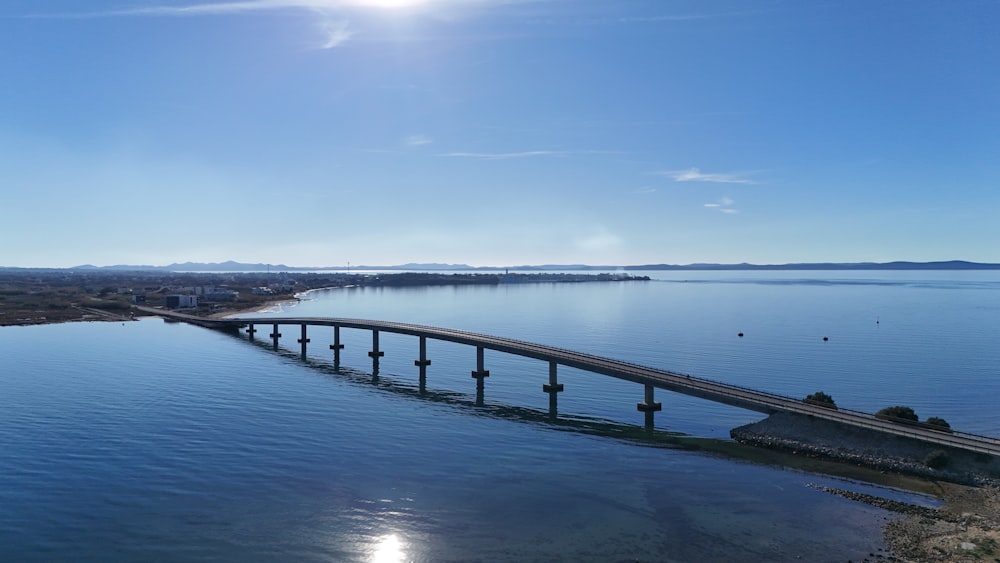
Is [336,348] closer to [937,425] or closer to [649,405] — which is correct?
[649,405]

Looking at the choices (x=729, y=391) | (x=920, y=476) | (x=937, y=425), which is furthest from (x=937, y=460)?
(x=729, y=391)

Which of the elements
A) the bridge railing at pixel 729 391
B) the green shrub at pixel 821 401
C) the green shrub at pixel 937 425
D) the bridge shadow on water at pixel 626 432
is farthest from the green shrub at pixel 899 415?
the bridge shadow on water at pixel 626 432

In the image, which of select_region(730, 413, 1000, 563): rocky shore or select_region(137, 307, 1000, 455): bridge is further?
select_region(137, 307, 1000, 455): bridge

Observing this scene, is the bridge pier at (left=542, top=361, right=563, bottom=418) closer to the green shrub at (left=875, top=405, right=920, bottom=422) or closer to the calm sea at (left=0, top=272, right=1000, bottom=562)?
the calm sea at (left=0, top=272, right=1000, bottom=562)

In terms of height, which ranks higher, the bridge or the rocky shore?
the bridge

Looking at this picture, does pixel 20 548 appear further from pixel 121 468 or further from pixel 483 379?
pixel 483 379

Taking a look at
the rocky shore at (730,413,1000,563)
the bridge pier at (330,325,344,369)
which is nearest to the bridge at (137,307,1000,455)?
the bridge pier at (330,325,344,369)
